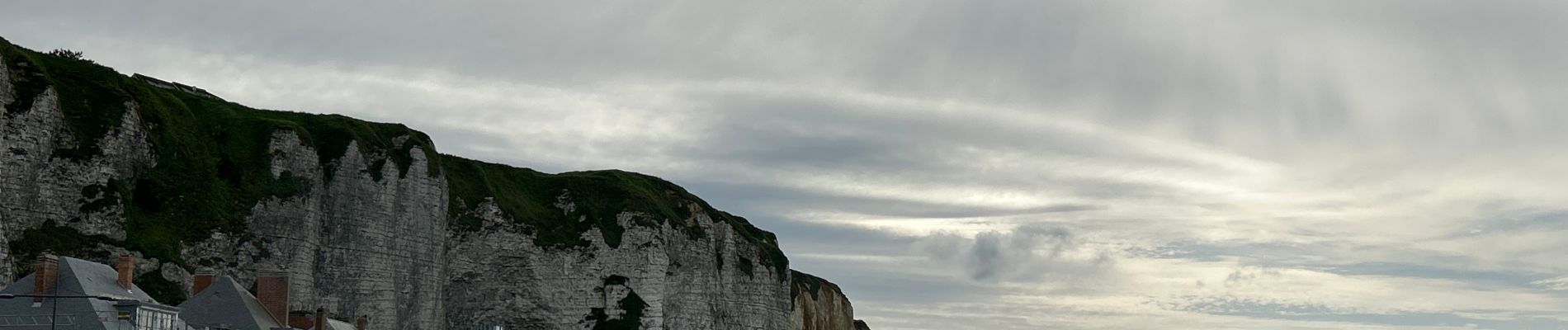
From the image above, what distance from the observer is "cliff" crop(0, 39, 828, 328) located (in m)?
75.7

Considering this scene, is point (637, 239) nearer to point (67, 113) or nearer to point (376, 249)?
point (376, 249)

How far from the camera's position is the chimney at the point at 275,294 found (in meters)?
63.8

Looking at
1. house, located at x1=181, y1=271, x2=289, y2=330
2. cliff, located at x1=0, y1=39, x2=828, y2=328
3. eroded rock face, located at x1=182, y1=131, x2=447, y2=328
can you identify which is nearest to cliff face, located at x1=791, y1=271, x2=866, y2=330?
cliff, located at x1=0, y1=39, x2=828, y2=328

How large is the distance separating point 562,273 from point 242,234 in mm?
27264

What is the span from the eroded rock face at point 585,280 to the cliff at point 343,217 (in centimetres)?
12

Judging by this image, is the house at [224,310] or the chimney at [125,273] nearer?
the chimney at [125,273]

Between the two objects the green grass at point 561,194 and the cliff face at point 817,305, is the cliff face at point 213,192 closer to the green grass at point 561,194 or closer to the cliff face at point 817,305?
the green grass at point 561,194

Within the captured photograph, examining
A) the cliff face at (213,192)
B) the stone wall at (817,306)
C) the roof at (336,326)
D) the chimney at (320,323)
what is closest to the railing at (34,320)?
the chimney at (320,323)

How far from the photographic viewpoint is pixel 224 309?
59.9 m

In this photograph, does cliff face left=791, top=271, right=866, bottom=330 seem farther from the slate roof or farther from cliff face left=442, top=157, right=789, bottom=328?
the slate roof

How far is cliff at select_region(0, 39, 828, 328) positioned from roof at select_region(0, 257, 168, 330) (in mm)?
18026

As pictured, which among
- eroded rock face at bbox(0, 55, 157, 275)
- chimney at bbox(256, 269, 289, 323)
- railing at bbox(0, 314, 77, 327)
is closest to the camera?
Result: railing at bbox(0, 314, 77, 327)

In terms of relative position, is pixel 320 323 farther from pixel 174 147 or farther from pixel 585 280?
pixel 585 280

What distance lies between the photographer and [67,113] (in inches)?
3046
